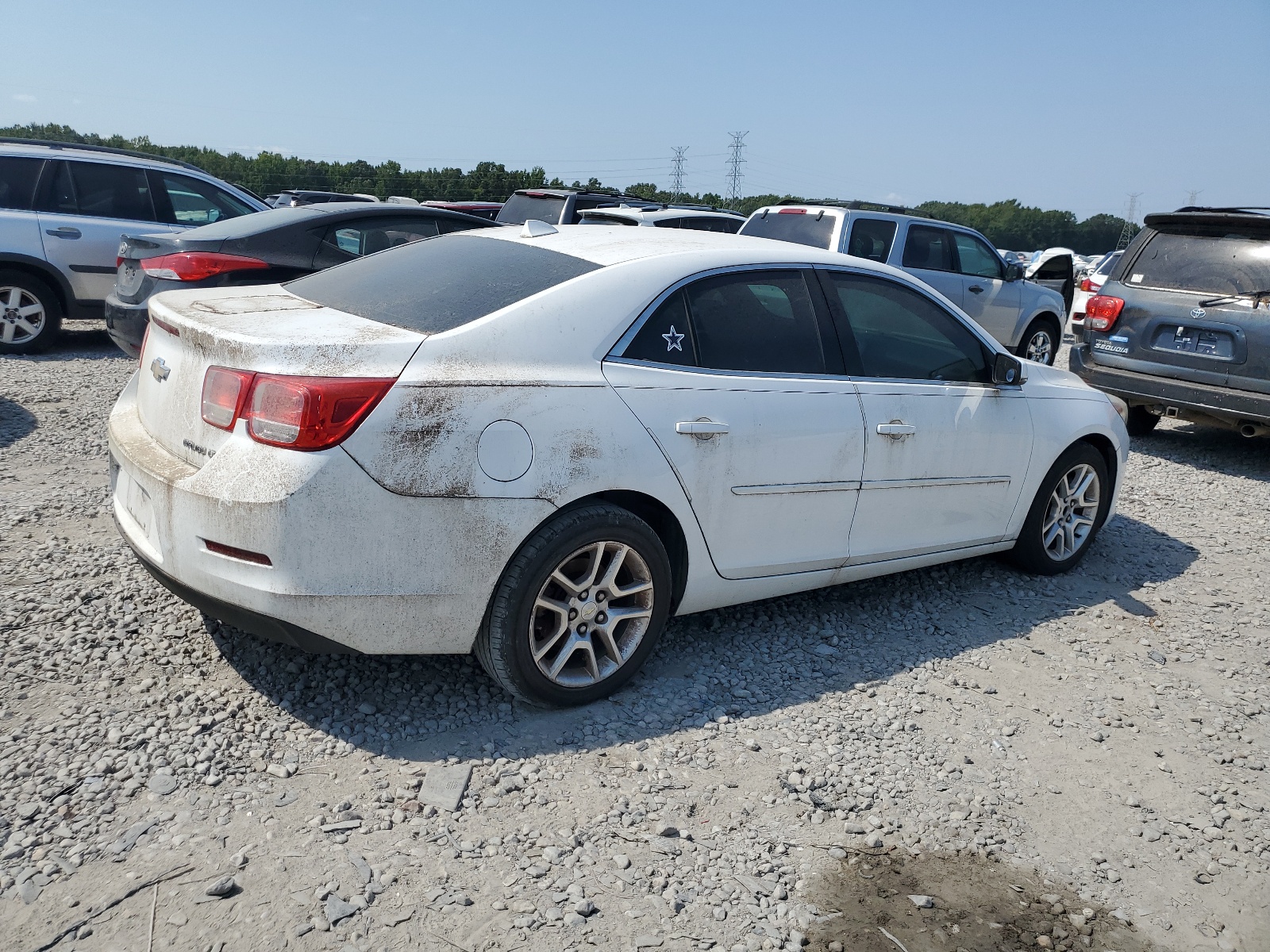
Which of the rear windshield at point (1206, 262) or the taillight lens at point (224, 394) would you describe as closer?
the taillight lens at point (224, 394)

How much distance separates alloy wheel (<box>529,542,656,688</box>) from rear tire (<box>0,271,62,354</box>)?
7.78 metres

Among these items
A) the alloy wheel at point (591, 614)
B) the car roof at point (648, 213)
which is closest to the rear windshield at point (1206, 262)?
the car roof at point (648, 213)

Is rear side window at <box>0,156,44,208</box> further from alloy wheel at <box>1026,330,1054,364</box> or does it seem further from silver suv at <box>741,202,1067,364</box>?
alloy wheel at <box>1026,330,1054,364</box>

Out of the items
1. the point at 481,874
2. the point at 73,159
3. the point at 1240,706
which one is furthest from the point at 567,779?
the point at 73,159

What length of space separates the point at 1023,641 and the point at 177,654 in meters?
3.56

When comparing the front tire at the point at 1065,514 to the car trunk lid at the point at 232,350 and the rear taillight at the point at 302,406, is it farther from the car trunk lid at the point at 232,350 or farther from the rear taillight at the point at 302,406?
the rear taillight at the point at 302,406

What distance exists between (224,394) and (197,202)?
7.72 metres

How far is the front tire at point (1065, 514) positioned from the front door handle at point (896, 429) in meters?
1.24

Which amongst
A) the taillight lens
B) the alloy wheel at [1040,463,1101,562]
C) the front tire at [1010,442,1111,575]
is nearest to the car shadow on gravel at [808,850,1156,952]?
the taillight lens

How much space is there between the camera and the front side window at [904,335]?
4336 mm

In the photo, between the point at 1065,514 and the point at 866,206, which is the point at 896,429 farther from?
the point at 866,206

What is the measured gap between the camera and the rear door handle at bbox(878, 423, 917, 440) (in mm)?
4219

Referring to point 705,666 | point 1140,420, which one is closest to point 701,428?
point 705,666

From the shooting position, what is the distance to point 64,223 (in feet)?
29.9
